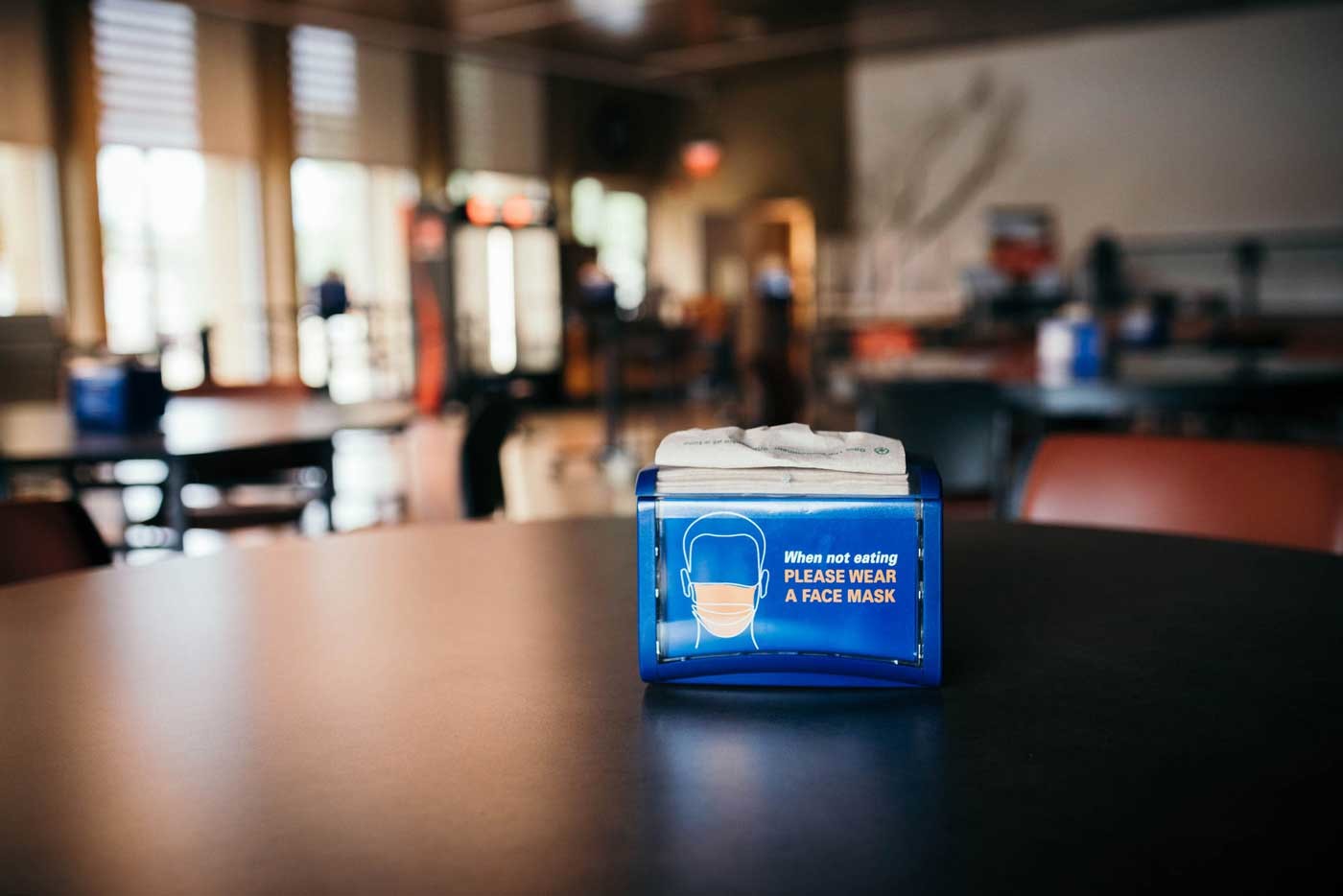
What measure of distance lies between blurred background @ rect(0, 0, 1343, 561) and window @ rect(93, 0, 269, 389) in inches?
0.9

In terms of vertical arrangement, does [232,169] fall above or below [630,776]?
above

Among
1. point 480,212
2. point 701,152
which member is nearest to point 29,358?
point 480,212

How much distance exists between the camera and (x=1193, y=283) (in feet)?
33.4

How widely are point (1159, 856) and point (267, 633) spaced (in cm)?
65

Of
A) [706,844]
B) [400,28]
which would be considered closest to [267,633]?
[706,844]

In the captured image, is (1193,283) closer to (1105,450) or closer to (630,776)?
(1105,450)

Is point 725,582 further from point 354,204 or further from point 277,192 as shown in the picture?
point 354,204

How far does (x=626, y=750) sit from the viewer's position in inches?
24.8

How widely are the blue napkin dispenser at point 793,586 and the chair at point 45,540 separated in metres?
0.87

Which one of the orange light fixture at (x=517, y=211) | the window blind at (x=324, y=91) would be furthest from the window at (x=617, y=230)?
the window blind at (x=324, y=91)

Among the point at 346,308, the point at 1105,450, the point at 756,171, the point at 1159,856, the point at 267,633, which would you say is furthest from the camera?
the point at 756,171

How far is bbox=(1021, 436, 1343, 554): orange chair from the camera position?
4.57 feet

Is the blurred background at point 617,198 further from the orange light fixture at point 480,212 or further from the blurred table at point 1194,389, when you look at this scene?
the blurred table at point 1194,389

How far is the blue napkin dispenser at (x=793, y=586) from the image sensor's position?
71cm
